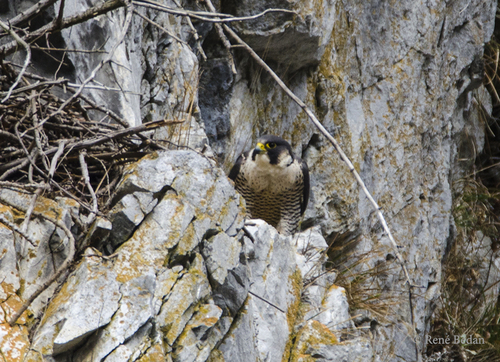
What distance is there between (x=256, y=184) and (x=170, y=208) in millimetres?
1761

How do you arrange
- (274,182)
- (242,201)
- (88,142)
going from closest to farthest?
(88,142)
(242,201)
(274,182)

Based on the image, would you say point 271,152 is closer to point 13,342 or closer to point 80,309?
point 80,309

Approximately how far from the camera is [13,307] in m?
1.82

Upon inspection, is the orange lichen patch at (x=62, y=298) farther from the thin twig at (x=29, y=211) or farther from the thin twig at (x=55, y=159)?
the thin twig at (x=55, y=159)

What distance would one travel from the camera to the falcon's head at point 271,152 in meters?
3.79

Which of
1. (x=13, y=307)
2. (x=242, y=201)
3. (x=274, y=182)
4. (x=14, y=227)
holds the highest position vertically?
(x=274, y=182)

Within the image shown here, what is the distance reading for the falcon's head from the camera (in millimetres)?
3788

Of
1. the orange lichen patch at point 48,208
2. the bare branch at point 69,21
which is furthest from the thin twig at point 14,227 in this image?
the bare branch at point 69,21

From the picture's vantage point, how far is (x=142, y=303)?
196 cm

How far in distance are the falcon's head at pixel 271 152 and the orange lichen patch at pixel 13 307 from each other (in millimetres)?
2212

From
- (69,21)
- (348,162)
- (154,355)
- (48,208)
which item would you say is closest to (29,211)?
(48,208)

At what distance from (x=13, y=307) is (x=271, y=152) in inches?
90.0

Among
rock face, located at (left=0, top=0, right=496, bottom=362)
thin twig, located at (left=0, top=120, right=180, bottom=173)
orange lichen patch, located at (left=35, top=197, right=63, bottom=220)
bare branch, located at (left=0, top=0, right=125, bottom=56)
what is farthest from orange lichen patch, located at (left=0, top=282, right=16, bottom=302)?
bare branch, located at (left=0, top=0, right=125, bottom=56)

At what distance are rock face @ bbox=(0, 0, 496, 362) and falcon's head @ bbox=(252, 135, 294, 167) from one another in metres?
0.37
